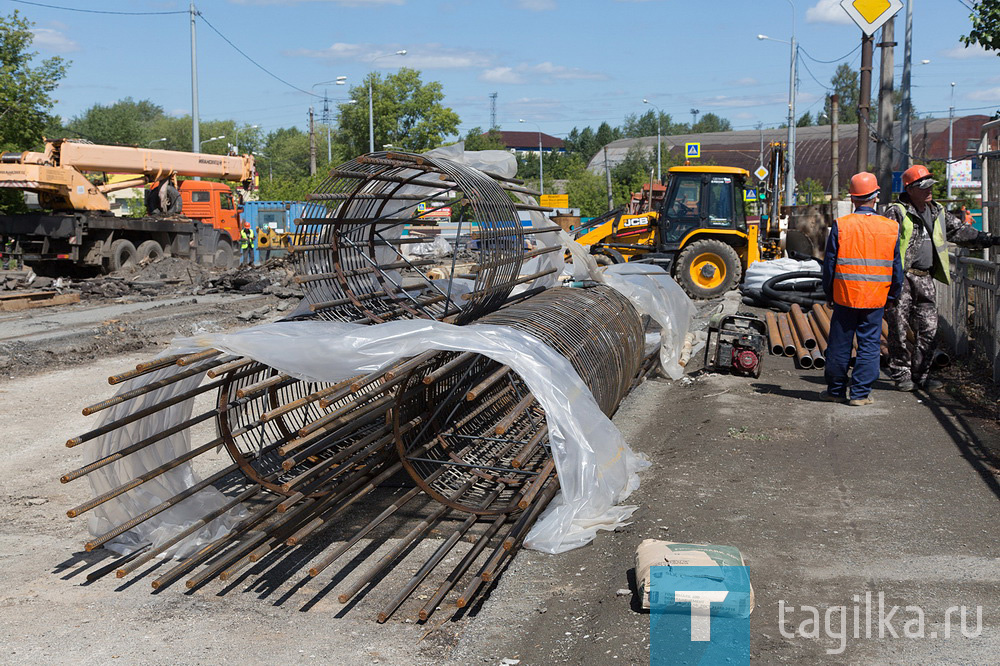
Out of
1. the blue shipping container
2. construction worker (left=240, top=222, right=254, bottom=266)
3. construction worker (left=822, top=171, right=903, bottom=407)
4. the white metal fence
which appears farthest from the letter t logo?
the blue shipping container

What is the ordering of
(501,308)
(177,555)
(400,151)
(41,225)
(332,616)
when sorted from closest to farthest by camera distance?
(332,616), (177,555), (400,151), (501,308), (41,225)

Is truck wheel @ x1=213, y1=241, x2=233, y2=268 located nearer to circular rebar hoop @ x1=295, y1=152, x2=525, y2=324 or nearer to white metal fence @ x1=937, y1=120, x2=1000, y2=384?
circular rebar hoop @ x1=295, y1=152, x2=525, y2=324

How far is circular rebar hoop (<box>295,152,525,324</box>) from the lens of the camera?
7227mm

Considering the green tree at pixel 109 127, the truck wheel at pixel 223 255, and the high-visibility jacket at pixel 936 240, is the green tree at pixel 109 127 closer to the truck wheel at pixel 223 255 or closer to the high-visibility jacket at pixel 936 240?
the truck wheel at pixel 223 255

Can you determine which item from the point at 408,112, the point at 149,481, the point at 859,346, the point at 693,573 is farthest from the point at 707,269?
the point at 408,112

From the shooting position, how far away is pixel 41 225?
823 inches

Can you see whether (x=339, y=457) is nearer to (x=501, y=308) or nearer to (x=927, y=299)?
(x=501, y=308)

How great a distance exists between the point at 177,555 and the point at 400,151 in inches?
134

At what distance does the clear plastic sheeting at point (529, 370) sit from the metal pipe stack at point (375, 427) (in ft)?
0.41

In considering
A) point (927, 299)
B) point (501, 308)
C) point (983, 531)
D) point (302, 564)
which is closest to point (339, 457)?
point (302, 564)

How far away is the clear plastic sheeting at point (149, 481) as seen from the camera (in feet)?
17.0

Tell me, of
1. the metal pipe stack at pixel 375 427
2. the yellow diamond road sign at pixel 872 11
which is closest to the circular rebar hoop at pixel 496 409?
the metal pipe stack at pixel 375 427

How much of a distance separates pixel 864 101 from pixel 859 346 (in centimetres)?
845

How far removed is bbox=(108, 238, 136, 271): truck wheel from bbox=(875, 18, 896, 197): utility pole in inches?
694
